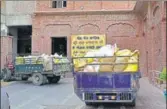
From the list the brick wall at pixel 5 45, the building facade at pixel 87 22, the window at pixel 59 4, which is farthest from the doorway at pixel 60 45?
the brick wall at pixel 5 45

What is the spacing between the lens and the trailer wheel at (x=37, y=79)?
22781 mm

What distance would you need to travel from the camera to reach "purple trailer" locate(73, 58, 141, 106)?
475 inches

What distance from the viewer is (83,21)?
102ft

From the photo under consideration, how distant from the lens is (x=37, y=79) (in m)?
22.9

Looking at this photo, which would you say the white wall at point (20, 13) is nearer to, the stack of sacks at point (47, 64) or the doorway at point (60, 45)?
the doorway at point (60, 45)

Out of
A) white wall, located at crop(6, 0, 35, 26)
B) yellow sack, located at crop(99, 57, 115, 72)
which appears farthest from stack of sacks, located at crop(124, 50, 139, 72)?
white wall, located at crop(6, 0, 35, 26)

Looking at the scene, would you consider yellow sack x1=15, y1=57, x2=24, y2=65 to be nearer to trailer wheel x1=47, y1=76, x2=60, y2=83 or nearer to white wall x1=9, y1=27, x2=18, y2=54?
trailer wheel x1=47, y1=76, x2=60, y2=83

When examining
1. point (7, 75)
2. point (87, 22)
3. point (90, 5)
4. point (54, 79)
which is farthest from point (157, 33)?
point (90, 5)

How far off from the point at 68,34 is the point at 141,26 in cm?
606

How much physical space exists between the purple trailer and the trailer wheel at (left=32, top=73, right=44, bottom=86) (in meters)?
10.3

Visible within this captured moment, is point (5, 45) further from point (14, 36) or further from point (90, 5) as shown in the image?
point (90, 5)

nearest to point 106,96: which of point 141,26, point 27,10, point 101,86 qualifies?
point 101,86

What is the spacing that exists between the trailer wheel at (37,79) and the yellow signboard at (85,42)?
771cm

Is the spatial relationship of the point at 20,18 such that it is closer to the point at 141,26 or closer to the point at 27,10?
the point at 27,10
